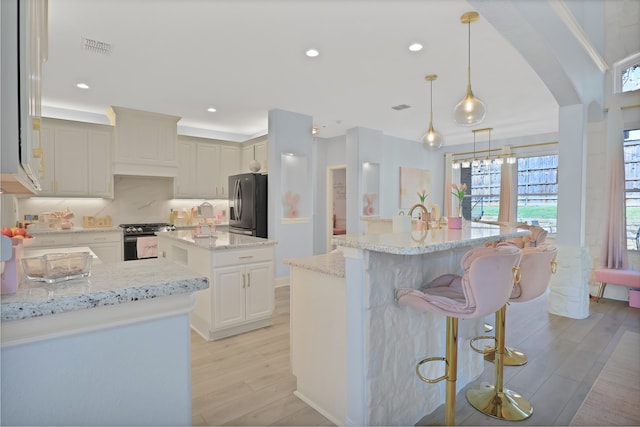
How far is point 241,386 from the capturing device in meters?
2.33

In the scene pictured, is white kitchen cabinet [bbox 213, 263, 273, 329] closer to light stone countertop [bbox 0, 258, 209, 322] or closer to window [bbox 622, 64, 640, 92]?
light stone countertop [bbox 0, 258, 209, 322]

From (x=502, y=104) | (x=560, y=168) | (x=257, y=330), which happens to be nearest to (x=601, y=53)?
(x=502, y=104)

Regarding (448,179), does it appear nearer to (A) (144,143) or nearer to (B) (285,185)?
(B) (285,185)

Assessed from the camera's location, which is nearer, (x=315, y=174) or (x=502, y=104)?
(x=502, y=104)

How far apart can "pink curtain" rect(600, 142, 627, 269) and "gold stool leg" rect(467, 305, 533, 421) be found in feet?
11.3

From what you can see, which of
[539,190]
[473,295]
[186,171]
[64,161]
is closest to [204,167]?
[186,171]

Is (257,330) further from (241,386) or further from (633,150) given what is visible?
(633,150)

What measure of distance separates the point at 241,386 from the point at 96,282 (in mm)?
1709

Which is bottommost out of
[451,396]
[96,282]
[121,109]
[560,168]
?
[451,396]

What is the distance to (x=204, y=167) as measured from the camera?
6.12 m

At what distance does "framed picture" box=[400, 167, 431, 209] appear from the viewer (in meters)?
7.58

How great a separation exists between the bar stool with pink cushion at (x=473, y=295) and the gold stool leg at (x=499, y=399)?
53 centimetres

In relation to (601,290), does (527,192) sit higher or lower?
higher

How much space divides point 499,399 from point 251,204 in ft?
13.1
